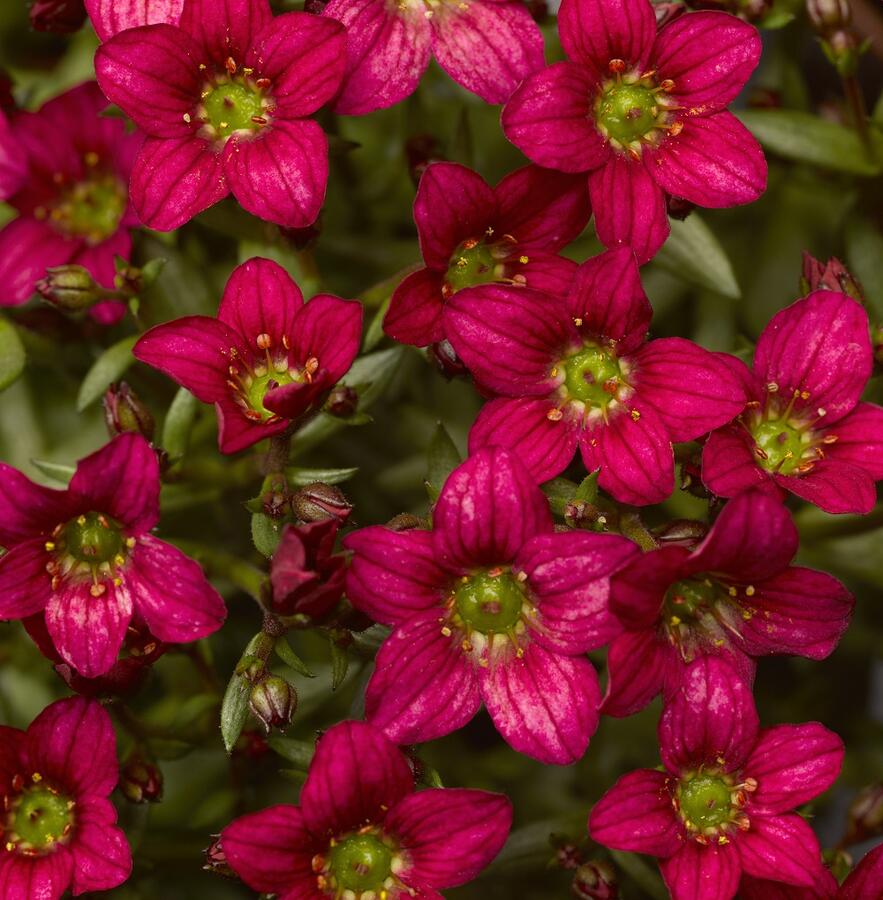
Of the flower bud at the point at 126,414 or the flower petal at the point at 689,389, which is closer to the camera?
the flower petal at the point at 689,389

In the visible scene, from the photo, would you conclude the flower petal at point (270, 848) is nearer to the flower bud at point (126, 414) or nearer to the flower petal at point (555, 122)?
the flower bud at point (126, 414)

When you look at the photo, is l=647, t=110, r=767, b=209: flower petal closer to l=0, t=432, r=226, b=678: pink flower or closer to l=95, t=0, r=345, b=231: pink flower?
l=95, t=0, r=345, b=231: pink flower

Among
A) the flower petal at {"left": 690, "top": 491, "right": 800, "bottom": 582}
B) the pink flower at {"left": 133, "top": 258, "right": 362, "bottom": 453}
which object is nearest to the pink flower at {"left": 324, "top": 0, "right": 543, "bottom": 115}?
the pink flower at {"left": 133, "top": 258, "right": 362, "bottom": 453}

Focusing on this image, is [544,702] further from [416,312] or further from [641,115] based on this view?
[641,115]

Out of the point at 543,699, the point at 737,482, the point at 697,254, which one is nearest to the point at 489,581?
the point at 543,699

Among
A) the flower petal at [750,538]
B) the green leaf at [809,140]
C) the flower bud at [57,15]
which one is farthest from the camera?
the green leaf at [809,140]

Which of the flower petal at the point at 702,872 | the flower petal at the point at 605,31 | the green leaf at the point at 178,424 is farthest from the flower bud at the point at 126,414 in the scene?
the flower petal at the point at 702,872
